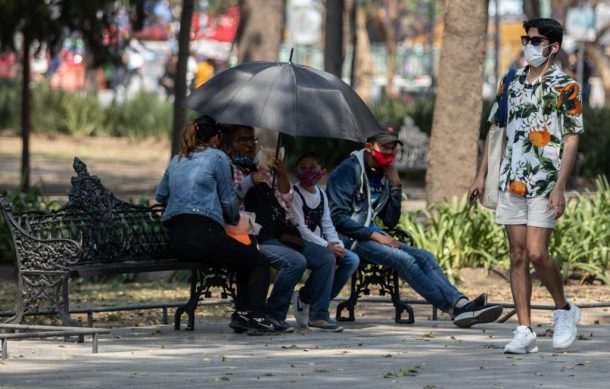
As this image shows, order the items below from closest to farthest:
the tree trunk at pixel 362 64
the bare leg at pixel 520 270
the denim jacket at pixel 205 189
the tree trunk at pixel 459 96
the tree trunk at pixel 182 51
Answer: the bare leg at pixel 520 270 → the denim jacket at pixel 205 189 → the tree trunk at pixel 459 96 → the tree trunk at pixel 182 51 → the tree trunk at pixel 362 64

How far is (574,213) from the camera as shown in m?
13.3

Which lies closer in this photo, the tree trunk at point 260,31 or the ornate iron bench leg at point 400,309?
the ornate iron bench leg at point 400,309

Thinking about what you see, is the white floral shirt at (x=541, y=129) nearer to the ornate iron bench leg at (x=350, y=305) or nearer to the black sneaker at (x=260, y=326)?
the black sneaker at (x=260, y=326)

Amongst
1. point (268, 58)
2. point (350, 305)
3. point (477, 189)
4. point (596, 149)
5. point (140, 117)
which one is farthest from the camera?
point (140, 117)

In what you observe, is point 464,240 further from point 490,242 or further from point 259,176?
point 259,176

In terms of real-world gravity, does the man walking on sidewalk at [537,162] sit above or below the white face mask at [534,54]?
below

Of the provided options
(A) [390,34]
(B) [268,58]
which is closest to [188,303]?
(B) [268,58]

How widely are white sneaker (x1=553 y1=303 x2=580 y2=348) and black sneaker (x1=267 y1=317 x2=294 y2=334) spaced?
158 cm

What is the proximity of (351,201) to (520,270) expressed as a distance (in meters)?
1.54

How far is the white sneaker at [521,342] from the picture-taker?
8.47m

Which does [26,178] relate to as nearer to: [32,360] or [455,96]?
[455,96]

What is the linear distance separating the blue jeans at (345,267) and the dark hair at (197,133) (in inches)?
43.0

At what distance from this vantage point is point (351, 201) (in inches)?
393

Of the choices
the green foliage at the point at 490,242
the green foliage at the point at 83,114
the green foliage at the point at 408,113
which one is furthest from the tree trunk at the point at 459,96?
the green foliage at the point at 83,114
